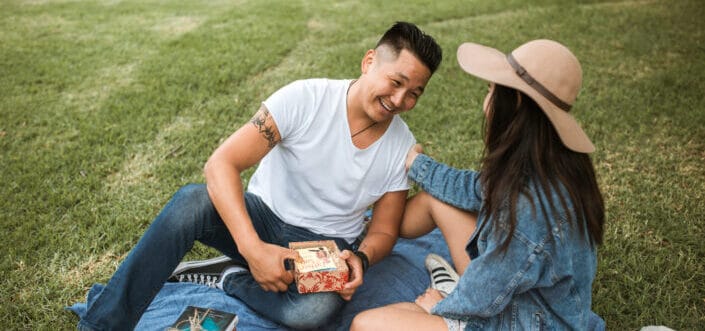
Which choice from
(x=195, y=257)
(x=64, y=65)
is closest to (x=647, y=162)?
(x=195, y=257)

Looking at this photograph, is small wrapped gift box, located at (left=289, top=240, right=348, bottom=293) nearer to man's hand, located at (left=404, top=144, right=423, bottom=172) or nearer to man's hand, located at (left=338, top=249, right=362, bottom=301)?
man's hand, located at (left=338, top=249, right=362, bottom=301)

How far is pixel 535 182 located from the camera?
6.96ft

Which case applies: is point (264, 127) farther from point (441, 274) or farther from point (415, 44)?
point (441, 274)

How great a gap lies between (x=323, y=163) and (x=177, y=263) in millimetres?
952

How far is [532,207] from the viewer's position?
6.77 feet

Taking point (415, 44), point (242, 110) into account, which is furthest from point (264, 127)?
point (242, 110)

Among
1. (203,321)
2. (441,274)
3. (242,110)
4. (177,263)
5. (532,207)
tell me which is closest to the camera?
(532,207)

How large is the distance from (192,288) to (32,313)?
0.94 meters

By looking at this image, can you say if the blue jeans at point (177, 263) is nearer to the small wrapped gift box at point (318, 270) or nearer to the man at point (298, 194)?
the man at point (298, 194)

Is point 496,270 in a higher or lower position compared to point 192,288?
higher

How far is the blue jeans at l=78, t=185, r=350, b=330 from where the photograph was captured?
97.7 inches

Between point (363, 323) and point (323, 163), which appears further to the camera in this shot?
point (323, 163)

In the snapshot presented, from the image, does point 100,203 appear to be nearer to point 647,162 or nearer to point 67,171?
point 67,171

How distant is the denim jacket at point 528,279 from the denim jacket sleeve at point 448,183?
43cm
